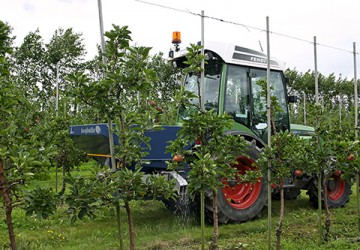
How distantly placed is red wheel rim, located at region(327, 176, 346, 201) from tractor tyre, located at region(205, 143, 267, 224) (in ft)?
6.51

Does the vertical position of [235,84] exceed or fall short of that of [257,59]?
it falls short

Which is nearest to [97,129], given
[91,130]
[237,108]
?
[91,130]

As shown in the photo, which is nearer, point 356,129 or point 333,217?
point 356,129

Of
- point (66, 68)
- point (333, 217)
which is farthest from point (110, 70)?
point (66, 68)

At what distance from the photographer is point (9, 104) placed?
2.39 meters

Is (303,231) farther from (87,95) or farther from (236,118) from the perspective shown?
(87,95)

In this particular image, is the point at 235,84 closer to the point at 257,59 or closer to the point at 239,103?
the point at 239,103

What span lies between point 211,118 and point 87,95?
49.2 inches

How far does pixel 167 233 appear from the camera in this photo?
535 centimetres

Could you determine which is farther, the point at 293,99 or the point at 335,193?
the point at 335,193

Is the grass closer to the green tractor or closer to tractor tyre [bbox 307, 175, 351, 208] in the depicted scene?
the green tractor

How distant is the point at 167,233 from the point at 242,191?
56.1 inches

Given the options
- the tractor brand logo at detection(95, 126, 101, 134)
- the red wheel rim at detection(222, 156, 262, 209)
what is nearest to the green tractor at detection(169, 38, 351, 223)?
the red wheel rim at detection(222, 156, 262, 209)

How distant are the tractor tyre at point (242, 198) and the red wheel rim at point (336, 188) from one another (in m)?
1.98
